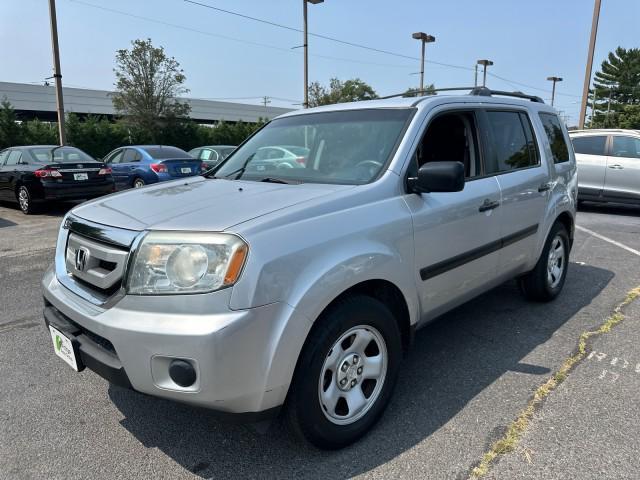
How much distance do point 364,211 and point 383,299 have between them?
52cm

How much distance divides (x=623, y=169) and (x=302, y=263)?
1020 centimetres

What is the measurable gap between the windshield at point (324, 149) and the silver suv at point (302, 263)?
0.04 feet

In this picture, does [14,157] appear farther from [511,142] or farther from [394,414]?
[394,414]

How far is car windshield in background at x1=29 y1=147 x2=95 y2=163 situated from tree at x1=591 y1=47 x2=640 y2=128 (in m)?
69.8

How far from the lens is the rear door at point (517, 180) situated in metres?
3.74

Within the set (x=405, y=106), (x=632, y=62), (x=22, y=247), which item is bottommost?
(x=22, y=247)

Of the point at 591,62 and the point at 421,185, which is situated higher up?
the point at 591,62

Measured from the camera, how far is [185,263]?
2160 mm

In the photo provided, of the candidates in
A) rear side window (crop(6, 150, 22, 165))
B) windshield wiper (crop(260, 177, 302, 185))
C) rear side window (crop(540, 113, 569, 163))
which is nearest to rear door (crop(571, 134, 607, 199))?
rear side window (crop(540, 113, 569, 163))

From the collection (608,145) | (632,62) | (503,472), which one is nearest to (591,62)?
→ (608,145)

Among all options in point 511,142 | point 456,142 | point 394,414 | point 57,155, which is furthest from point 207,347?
point 57,155

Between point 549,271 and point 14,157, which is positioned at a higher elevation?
point 14,157

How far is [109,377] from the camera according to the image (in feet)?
7.50

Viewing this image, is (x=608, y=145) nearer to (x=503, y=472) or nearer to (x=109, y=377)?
(x=503, y=472)
